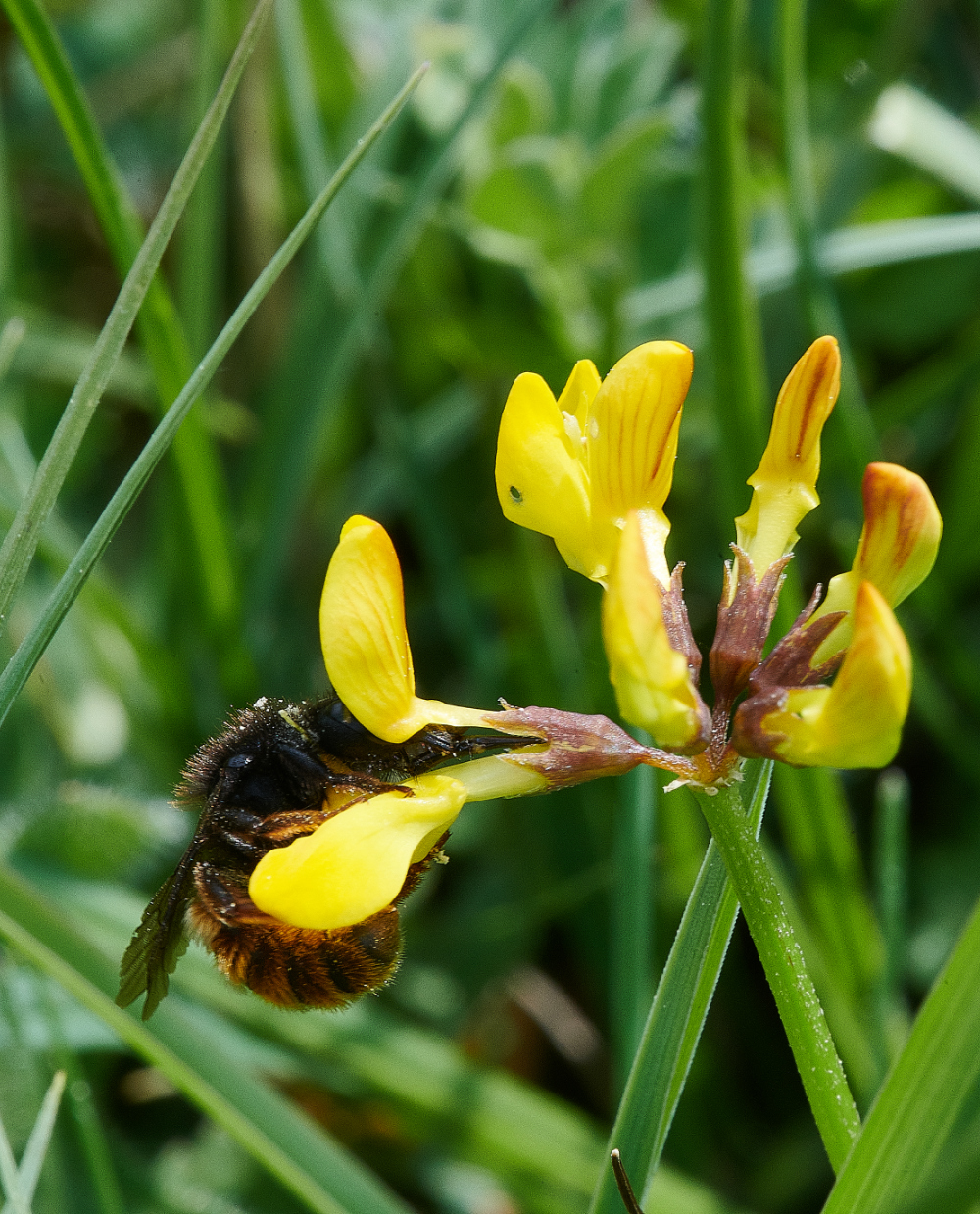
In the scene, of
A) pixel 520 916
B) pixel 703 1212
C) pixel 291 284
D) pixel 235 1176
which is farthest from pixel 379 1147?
pixel 291 284

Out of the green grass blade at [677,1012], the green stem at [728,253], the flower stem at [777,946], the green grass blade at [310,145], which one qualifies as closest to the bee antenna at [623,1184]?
the green grass blade at [677,1012]

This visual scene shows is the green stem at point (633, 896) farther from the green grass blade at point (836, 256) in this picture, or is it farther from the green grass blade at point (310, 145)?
the green grass blade at point (310, 145)

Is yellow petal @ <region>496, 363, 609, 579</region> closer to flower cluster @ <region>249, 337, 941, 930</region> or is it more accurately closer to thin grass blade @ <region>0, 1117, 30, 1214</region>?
flower cluster @ <region>249, 337, 941, 930</region>

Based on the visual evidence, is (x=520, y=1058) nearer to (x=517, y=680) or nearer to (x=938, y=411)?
(x=517, y=680)

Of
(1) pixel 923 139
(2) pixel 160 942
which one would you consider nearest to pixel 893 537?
(2) pixel 160 942

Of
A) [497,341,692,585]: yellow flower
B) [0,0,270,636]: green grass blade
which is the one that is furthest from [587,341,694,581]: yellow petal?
[0,0,270,636]: green grass blade

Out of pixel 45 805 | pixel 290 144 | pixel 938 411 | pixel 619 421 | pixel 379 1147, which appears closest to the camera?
pixel 619 421
